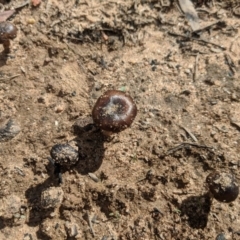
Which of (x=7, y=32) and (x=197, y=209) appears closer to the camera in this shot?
(x=197, y=209)

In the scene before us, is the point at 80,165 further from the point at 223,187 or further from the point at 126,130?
the point at 223,187

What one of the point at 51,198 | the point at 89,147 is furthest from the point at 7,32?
the point at 51,198

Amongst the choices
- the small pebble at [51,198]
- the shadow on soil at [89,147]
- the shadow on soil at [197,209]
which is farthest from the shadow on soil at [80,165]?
the shadow on soil at [197,209]

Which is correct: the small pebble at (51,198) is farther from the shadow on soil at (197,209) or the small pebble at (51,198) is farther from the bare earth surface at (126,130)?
the shadow on soil at (197,209)

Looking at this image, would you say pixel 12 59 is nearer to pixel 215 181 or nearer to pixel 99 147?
pixel 99 147

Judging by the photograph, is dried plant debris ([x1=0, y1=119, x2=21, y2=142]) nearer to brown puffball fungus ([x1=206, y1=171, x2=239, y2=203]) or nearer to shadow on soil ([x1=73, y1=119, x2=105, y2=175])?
shadow on soil ([x1=73, y1=119, x2=105, y2=175])

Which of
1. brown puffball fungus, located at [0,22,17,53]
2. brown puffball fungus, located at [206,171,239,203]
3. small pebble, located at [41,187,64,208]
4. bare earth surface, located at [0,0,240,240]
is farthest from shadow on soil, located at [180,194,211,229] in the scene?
brown puffball fungus, located at [0,22,17,53]
